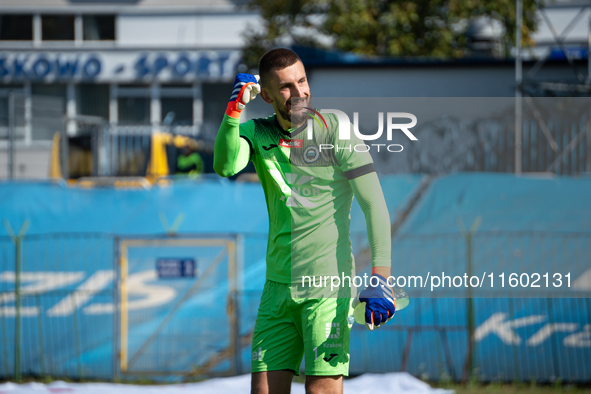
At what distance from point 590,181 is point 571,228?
5.01 ft

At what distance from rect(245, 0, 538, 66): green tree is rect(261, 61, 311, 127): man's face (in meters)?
15.4

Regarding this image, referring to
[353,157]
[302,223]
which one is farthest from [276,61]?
[302,223]

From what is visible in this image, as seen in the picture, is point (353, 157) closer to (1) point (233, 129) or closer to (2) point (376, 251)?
(2) point (376, 251)

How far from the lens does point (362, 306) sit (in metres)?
2.99

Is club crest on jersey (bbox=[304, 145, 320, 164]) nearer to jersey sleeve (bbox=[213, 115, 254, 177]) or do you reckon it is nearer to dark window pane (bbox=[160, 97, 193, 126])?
jersey sleeve (bbox=[213, 115, 254, 177])

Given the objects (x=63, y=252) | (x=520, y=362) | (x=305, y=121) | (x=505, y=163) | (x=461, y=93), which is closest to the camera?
(x=305, y=121)

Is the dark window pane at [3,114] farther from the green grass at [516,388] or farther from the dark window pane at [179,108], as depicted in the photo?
the green grass at [516,388]

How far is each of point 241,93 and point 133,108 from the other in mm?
21983

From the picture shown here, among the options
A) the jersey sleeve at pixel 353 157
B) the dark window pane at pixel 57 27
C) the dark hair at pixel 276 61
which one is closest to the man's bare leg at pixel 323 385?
the jersey sleeve at pixel 353 157

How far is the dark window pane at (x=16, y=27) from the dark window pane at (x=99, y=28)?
86.0 inches

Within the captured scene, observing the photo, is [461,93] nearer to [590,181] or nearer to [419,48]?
[419,48]

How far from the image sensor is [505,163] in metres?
9.73

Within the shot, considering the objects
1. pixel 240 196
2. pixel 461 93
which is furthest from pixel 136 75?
pixel 240 196

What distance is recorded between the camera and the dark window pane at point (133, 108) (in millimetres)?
23797
